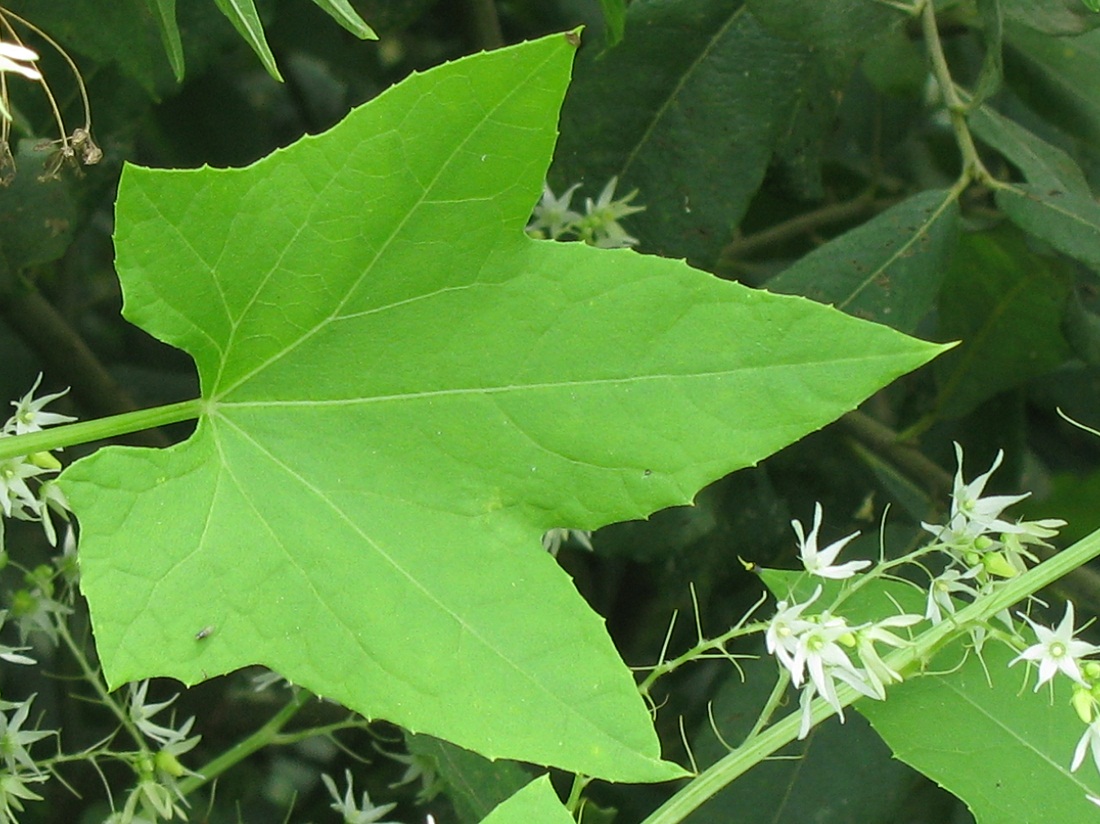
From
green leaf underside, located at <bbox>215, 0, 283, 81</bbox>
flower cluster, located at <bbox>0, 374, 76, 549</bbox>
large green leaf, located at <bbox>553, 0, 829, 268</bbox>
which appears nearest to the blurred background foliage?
large green leaf, located at <bbox>553, 0, 829, 268</bbox>

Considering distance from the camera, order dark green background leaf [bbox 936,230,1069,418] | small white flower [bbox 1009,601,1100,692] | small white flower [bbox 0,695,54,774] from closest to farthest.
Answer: small white flower [bbox 1009,601,1100,692]
small white flower [bbox 0,695,54,774]
dark green background leaf [bbox 936,230,1069,418]

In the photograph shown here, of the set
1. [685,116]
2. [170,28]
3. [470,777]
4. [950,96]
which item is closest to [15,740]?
[470,777]

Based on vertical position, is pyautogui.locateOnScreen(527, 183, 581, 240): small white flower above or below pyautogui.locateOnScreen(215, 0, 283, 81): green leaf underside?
below

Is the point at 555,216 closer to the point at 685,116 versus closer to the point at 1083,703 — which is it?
the point at 685,116

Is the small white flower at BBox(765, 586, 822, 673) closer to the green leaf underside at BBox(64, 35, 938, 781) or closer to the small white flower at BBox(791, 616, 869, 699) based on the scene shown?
the small white flower at BBox(791, 616, 869, 699)

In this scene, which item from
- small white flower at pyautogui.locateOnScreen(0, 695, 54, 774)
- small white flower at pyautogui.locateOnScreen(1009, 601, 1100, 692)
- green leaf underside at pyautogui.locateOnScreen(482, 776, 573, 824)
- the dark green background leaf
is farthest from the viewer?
the dark green background leaf

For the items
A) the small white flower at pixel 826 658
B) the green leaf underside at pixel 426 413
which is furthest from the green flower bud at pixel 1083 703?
the green leaf underside at pixel 426 413

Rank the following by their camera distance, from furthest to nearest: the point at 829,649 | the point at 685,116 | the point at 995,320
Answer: the point at 995,320
the point at 685,116
the point at 829,649
